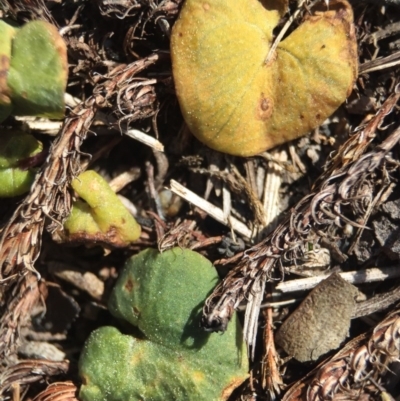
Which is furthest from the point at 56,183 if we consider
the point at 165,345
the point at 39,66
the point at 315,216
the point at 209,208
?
the point at 315,216

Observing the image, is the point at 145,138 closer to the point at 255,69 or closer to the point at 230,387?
the point at 255,69

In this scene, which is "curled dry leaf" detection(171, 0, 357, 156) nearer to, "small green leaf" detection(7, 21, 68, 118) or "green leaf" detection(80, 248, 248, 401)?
"small green leaf" detection(7, 21, 68, 118)

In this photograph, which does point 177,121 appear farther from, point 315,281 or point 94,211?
point 315,281

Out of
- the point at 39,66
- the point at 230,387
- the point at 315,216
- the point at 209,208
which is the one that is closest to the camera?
the point at 39,66

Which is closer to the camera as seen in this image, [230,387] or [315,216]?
[315,216]

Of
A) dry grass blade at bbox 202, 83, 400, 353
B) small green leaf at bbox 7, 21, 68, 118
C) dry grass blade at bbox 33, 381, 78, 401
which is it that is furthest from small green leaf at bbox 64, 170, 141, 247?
dry grass blade at bbox 33, 381, 78, 401

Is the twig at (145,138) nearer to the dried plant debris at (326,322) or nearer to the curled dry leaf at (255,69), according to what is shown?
the curled dry leaf at (255,69)
